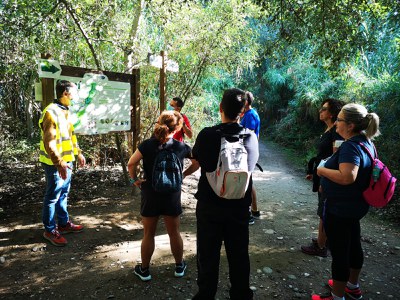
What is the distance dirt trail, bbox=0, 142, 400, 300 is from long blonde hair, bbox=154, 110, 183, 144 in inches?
54.3

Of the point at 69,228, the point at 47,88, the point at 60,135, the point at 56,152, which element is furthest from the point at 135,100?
the point at 69,228

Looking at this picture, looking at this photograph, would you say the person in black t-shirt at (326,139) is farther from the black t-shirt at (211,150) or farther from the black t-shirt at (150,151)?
the black t-shirt at (150,151)

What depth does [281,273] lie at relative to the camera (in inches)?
121

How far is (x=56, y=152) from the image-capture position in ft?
10.4

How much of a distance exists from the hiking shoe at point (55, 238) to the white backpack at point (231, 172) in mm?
2307

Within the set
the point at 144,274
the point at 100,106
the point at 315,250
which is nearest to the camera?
the point at 144,274

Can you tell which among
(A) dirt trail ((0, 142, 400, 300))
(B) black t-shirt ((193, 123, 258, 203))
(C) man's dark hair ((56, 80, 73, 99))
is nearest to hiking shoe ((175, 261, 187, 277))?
(A) dirt trail ((0, 142, 400, 300))

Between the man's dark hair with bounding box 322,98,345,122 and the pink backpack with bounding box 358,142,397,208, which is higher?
the man's dark hair with bounding box 322,98,345,122

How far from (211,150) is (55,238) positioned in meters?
2.47

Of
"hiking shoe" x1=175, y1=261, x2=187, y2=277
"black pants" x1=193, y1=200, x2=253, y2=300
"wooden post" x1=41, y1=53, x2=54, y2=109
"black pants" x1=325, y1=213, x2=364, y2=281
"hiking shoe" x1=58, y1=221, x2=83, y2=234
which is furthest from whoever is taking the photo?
"hiking shoe" x1=58, y1=221, x2=83, y2=234

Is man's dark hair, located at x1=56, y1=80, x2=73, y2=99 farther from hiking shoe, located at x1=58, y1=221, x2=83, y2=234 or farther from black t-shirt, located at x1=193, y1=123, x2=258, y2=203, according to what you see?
black t-shirt, located at x1=193, y1=123, x2=258, y2=203

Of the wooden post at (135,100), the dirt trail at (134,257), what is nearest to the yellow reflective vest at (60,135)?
the dirt trail at (134,257)

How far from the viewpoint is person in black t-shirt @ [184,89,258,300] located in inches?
85.0

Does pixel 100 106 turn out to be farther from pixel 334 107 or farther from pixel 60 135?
pixel 334 107
